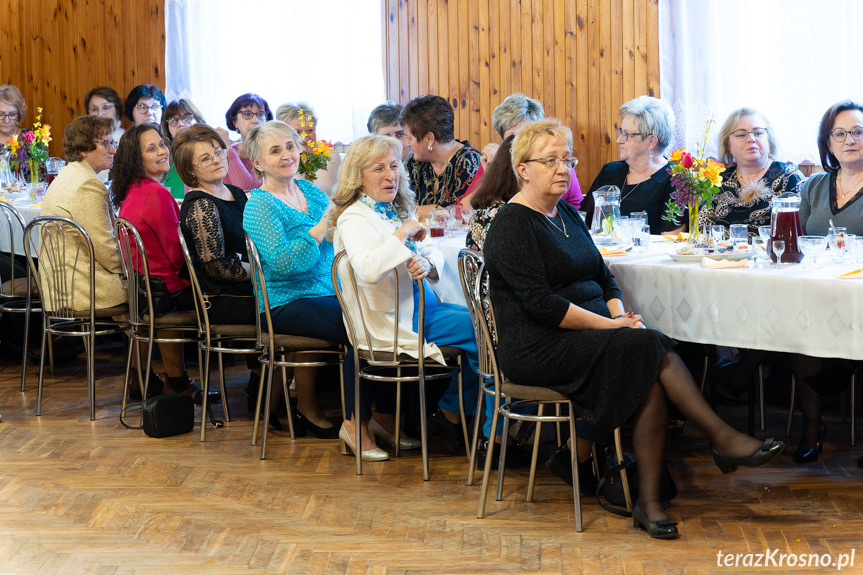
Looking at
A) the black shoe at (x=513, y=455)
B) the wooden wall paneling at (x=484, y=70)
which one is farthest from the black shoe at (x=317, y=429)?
the wooden wall paneling at (x=484, y=70)

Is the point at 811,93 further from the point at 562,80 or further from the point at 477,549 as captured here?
the point at 477,549

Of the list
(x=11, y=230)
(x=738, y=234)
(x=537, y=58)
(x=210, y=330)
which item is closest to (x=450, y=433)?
(x=210, y=330)

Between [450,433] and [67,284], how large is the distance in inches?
85.3

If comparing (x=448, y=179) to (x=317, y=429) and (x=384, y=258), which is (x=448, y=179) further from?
(x=384, y=258)

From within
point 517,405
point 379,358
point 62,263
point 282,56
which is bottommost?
point 517,405

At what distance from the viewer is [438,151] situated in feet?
18.1

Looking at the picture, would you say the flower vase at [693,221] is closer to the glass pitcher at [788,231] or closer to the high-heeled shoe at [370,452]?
the glass pitcher at [788,231]

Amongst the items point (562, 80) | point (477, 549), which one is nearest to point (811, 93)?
point (562, 80)

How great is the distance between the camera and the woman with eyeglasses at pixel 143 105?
7.64m

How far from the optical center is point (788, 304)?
3.03 metres

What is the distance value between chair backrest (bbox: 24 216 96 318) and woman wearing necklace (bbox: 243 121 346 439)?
94 centimetres

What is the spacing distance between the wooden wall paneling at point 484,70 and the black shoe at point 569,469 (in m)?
3.76

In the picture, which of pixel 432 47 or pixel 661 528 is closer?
pixel 661 528

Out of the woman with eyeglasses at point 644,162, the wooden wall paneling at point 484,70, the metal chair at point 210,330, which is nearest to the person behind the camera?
the metal chair at point 210,330
